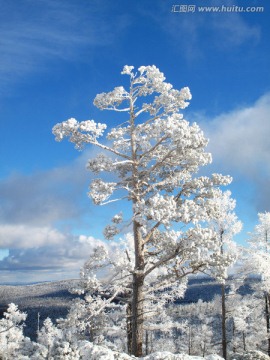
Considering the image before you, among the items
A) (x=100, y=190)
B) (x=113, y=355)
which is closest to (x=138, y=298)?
(x=113, y=355)

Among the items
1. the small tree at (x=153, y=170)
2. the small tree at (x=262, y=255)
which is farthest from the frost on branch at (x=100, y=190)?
the small tree at (x=262, y=255)

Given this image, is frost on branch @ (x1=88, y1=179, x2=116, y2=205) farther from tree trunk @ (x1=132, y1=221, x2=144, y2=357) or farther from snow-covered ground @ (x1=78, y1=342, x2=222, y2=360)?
snow-covered ground @ (x1=78, y1=342, x2=222, y2=360)

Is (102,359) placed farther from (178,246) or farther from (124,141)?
(124,141)

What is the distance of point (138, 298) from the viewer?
507 inches

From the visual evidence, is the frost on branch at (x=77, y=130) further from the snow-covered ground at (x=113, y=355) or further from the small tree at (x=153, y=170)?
the snow-covered ground at (x=113, y=355)

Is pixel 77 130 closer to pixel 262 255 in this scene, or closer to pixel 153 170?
pixel 153 170

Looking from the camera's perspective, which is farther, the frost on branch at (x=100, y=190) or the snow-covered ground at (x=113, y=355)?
the frost on branch at (x=100, y=190)

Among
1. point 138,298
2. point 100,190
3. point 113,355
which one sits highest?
point 100,190

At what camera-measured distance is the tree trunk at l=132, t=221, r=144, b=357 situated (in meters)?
12.4

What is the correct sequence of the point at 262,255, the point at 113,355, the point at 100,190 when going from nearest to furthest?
the point at 113,355 < the point at 100,190 < the point at 262,255

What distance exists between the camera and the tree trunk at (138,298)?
12398mm

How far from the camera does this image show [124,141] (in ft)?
44.5

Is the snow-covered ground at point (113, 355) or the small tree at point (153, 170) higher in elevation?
the small tree at point (153, 170)

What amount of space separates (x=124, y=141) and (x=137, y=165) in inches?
41.8
